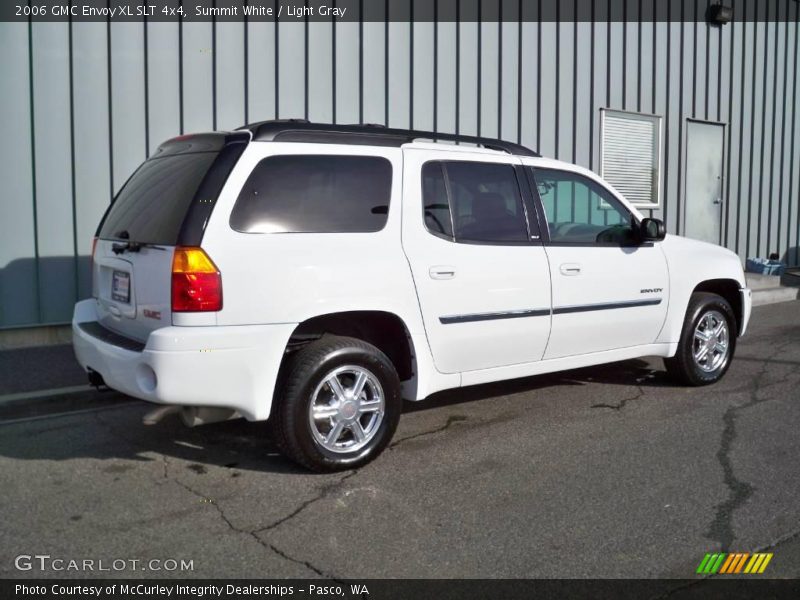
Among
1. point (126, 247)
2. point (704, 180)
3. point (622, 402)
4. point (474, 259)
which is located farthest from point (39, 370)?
point (704, 180)

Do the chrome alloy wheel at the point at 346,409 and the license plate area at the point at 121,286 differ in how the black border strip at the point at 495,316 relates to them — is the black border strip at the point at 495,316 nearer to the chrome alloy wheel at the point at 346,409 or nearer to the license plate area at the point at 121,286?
the chrome alloy wheel at the point at 346,409

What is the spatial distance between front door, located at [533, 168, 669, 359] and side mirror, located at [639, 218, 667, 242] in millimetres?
→ 87

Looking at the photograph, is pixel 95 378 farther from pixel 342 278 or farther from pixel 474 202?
pixel 474 202

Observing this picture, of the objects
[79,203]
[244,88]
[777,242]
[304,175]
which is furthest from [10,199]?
[777,242]

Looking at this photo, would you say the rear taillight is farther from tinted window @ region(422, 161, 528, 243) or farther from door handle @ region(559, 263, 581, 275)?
door handle @ region(559, 263, 581, 275)

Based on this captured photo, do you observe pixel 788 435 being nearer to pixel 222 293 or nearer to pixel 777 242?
pixel 222 293

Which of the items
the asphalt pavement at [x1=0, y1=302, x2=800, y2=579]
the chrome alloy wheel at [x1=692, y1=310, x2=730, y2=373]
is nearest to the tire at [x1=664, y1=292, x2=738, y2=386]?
the chrome alloy wheel at [x1=692, y1=310, x2=730, y2=373]

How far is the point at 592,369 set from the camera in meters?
7.64

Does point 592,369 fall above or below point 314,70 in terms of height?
below

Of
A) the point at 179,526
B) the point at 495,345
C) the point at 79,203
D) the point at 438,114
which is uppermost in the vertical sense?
the point at 438,114

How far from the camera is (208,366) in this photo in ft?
14.2

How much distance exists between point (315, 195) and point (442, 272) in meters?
0.92

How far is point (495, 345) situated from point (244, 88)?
4.81 meters

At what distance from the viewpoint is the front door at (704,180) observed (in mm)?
13516
